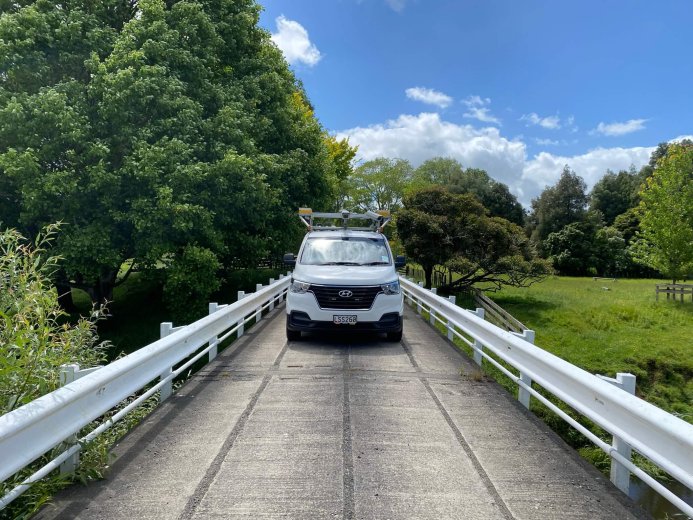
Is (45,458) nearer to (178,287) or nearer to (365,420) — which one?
(365,420)

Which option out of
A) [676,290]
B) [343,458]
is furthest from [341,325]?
[676,290]

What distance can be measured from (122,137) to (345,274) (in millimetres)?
8608

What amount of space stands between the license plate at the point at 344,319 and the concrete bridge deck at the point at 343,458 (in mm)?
1731

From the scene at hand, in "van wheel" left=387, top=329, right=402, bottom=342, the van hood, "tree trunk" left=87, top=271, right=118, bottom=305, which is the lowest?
"van wheel" left=387, top=329, right=402, bottom=342

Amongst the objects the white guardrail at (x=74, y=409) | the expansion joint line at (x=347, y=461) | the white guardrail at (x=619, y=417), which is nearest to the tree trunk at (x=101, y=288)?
the white guardrail at (x=74, y=409)

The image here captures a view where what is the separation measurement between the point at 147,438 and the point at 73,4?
1475cm

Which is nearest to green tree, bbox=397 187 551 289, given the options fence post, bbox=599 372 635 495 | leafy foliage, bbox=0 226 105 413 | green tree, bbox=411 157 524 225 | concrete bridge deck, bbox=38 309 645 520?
concrete bridge deck, bbox=38 309 645 520

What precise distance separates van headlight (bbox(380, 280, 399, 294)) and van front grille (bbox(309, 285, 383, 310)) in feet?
0.52

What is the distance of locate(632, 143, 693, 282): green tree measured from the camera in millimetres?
26703

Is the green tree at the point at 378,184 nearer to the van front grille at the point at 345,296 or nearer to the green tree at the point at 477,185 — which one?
the green tree at the point at 477,185

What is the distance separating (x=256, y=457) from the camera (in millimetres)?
3754

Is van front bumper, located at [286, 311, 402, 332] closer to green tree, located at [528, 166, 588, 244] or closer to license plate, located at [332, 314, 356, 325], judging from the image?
license plate, located at [332, 314, 356, 325]

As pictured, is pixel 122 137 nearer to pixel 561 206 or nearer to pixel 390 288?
pixel 390 288

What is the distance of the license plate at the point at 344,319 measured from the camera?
7.99 meters
